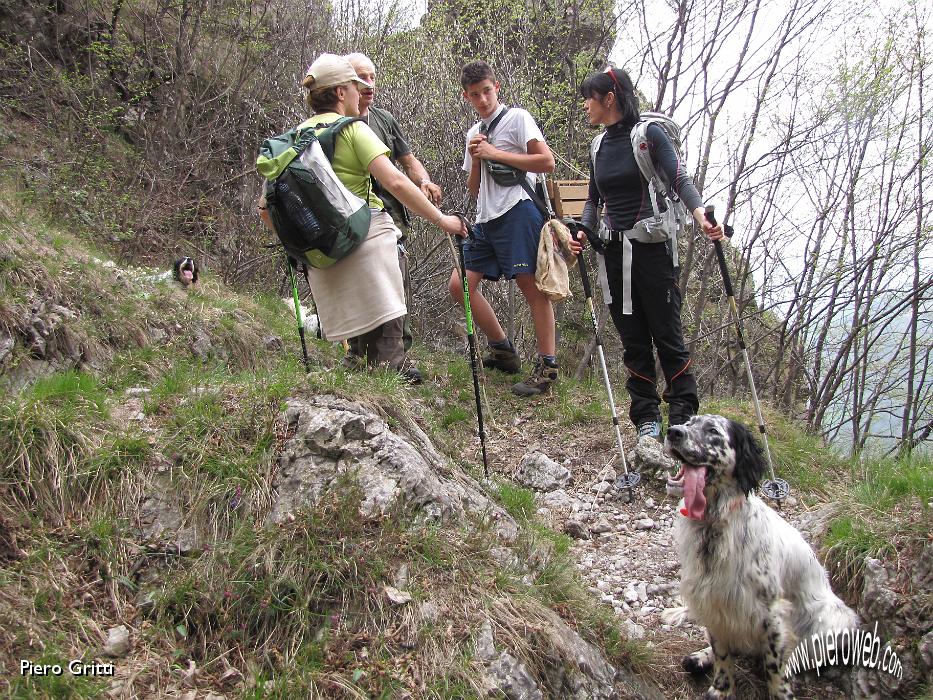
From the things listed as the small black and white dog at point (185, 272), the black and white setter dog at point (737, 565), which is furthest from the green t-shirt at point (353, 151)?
the small black and white dog at point (185, 272)

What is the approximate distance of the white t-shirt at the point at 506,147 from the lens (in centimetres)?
578

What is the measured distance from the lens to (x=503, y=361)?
697 centimetres

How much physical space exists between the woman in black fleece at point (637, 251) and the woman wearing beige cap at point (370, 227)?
1.42 meters

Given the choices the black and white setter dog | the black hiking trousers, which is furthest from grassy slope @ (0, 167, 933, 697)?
the black hiking trousers

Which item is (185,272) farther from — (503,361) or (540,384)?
(540,384)

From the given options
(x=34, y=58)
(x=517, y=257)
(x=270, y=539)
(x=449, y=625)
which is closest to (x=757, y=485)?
(x=449, y=625)

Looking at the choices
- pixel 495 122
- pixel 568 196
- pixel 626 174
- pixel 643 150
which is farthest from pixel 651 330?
pixel 495 122

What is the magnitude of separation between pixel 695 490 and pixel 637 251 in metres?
2.29

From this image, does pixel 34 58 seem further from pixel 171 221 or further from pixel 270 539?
pixel 270 539

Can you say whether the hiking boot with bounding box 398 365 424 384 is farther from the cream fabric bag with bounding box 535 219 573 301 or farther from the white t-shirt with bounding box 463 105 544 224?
the white t-shirt with bounding box 463 105 544 224

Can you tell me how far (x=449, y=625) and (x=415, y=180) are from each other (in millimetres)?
3546

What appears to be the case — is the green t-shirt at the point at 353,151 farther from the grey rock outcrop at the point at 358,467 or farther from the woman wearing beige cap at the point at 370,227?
the grey rock outcrop at the point at 358,467

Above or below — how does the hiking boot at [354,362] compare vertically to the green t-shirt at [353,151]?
below

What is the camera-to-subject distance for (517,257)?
5898 millimetres
